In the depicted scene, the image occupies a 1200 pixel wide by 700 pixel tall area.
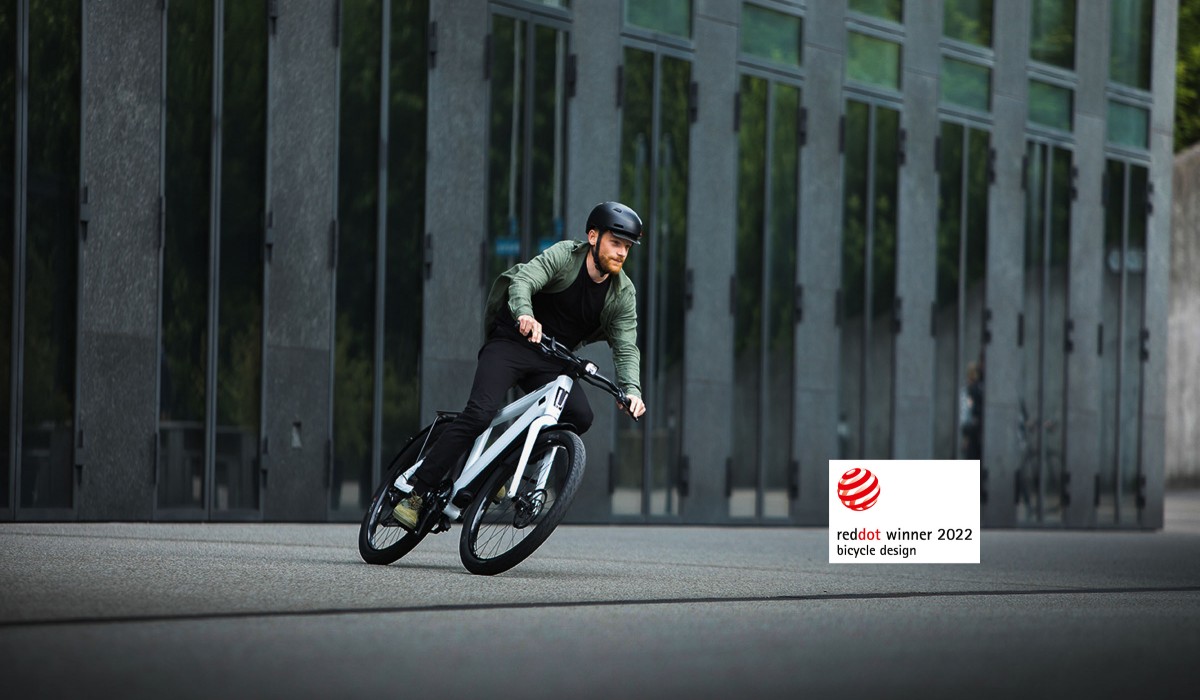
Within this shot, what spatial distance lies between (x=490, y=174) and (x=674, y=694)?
1113 cm

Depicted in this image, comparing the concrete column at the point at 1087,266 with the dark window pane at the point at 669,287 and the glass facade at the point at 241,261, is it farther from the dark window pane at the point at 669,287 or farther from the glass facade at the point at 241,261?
the glass facade at the point at 241,261

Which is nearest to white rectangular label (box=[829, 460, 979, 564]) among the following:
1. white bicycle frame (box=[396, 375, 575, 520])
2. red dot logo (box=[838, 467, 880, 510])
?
red dot logo (box=[838, 467, 880, 510])

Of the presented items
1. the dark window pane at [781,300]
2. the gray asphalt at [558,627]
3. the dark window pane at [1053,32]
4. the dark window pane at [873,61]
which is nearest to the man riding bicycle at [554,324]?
the gray asphalt at [558,627]

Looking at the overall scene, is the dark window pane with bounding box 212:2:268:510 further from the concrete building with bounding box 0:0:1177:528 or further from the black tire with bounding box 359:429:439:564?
the black tire with bounding box 359:429:439:564

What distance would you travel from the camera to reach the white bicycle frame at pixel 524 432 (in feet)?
28.8

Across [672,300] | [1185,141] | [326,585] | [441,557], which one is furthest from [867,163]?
[1185,141]

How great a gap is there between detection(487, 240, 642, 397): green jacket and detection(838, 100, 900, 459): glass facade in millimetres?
10250

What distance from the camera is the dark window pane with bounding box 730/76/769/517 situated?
18.1 metres

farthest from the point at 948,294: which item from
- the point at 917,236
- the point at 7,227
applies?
the point at 7,227

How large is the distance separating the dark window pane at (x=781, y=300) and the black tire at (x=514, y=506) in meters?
9.73

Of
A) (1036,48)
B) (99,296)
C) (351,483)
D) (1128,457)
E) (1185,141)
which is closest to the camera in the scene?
(99,296)

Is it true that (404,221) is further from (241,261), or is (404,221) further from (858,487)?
(858,487)

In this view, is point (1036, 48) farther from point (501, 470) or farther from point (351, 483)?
point (501, 470)

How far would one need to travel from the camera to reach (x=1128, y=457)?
2311cm
